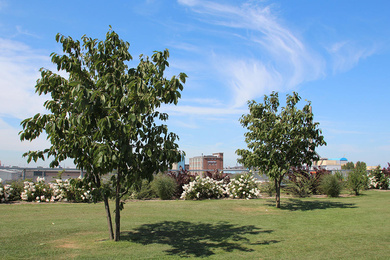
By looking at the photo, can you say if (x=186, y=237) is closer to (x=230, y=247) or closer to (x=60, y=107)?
(x=230, y=247)

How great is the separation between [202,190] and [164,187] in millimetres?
1857

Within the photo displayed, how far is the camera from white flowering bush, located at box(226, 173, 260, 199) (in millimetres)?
15523

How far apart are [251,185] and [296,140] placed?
5382 mm

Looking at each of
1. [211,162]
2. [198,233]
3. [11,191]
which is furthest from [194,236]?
[211,162]

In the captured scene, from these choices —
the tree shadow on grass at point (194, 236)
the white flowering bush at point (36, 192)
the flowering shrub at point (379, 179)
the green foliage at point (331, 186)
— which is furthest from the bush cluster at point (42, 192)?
the flowering shrub at point (379, 179)

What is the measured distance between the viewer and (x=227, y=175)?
59.0 feet

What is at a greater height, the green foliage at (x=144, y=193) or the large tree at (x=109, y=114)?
the large tree at (x=109, y=114)

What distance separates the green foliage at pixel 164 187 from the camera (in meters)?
15.1

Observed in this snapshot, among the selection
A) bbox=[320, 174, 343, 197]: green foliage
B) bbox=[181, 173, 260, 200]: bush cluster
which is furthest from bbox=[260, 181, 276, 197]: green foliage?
bbox=[320, 174, 343, 197]: green foliage

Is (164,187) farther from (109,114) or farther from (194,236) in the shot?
(109,114)

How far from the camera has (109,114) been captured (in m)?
5.86

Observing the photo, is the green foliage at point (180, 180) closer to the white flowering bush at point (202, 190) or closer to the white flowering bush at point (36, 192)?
the white flowering bush at point (202, 190)

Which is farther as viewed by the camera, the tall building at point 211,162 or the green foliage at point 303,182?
the tall building at point 211,162

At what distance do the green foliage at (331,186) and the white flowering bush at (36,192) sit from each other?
44.0ft
